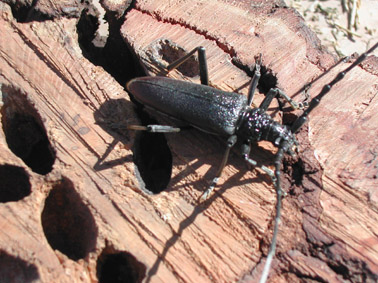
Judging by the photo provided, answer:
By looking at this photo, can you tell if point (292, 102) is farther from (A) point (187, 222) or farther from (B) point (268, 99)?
(A) point (187, 222)

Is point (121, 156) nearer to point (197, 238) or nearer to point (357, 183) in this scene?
point (197, 238)

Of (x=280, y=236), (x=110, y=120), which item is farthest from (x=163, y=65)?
(x=280, y=236)

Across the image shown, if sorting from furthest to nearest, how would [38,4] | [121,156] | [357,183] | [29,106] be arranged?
[38,4] → [29,106] → [121,156] → [357,183]

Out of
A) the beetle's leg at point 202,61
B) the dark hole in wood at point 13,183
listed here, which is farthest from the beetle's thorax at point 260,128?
the dark hole in wood at point 13,183

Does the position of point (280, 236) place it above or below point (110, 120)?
above

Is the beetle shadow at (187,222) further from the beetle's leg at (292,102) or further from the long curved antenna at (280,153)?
the beetle's leg at (292,102)

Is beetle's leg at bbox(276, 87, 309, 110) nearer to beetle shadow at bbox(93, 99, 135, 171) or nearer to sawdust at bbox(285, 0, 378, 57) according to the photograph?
beetle shadow at bbox(93, 99, 135, 171)

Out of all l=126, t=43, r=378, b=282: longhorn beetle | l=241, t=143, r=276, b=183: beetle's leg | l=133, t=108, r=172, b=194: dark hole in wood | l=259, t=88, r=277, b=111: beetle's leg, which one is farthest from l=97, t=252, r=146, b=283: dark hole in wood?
l=259, t=88, r=277, b=111: beetle's leg
